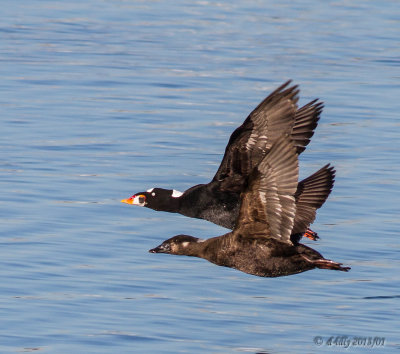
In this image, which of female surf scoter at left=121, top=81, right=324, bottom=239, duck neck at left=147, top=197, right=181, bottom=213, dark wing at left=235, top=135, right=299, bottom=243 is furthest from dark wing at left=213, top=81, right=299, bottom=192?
dark wing at left=235, top=135, right=299, bottom=243

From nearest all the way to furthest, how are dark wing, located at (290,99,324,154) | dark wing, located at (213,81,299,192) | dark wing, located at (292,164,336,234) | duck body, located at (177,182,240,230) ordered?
dark wing, located at (292,164,336,234)
dark wing, located at (213,81,299,192)
duck body, located at (177,182,240,230)
dark wing, located at (290,99,324,154)

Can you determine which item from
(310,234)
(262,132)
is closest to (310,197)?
(310,234)

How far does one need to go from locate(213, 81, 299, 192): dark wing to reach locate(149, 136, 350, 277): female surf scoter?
3.87 feet

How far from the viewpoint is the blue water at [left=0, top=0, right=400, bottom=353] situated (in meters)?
10.4

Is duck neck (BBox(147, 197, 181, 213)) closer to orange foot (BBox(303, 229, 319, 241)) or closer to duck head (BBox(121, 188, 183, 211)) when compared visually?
duck head (BBox(121, 188, 183, 211))

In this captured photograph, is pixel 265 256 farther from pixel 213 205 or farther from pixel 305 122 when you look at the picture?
pixel 305 122

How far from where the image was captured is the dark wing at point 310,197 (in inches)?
456

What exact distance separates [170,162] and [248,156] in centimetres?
395

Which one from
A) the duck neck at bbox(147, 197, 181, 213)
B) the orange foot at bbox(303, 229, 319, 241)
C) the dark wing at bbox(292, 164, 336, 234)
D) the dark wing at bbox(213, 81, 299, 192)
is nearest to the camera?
the dark wing at bbox(292, 164, 336, 234)

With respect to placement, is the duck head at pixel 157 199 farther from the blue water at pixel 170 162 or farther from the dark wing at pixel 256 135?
the dark wing at pixel 256 135

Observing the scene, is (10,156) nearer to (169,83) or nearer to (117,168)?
(117,168)

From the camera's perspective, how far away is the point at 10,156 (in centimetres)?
1575

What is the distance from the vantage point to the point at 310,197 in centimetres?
1173

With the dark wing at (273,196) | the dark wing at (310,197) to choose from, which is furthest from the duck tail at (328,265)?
the dark wing at (310,197)
